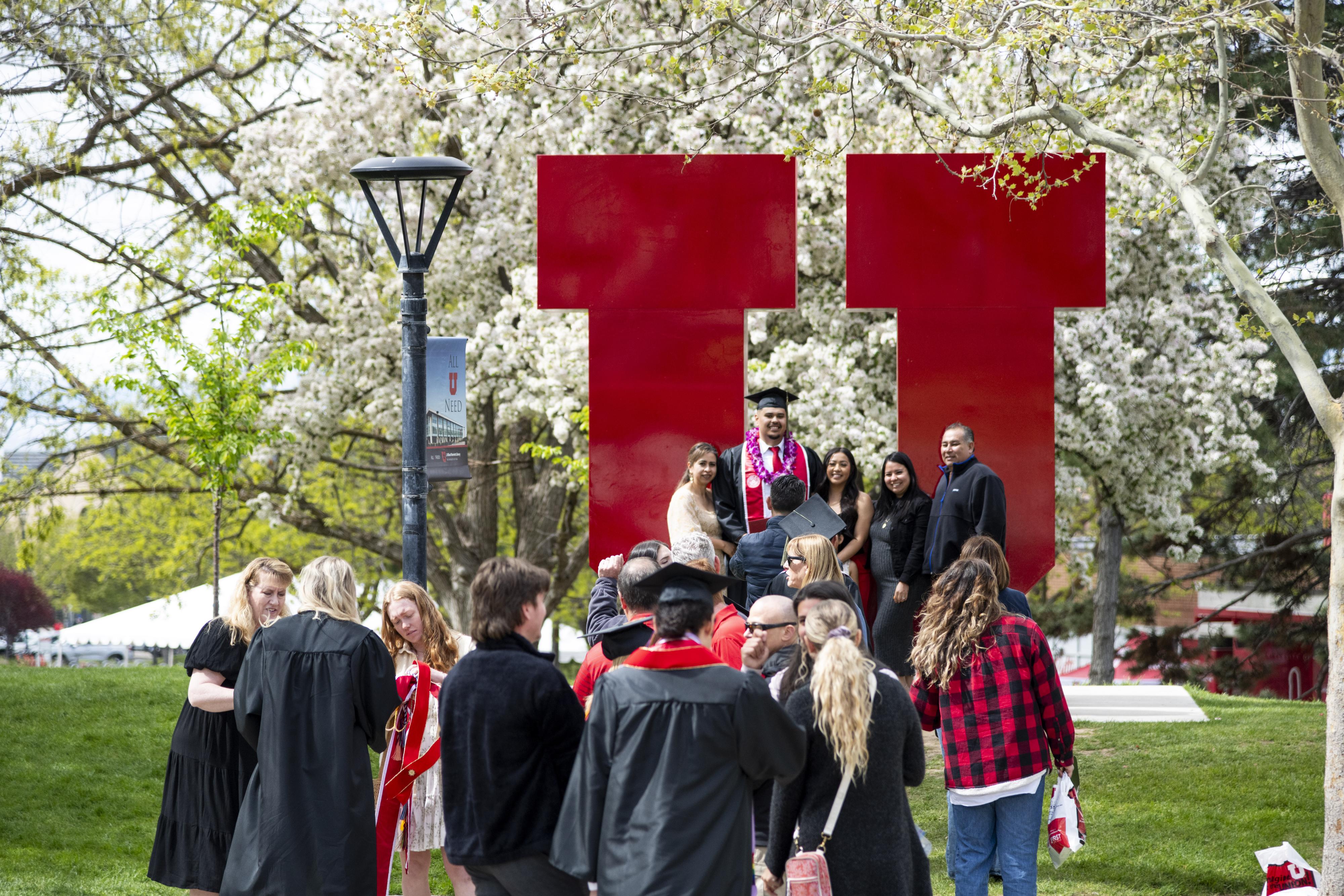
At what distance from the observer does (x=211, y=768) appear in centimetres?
545

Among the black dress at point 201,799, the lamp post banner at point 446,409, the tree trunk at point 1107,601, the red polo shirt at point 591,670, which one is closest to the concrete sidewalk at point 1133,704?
the tree trunk at point 1107,601

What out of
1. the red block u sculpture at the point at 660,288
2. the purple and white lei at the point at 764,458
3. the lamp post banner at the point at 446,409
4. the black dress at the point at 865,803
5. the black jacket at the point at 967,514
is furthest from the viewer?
the red block u sculpture at the point at 660,288

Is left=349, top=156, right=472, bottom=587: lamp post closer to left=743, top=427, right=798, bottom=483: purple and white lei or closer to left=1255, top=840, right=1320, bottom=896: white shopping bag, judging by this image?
left=743, top=427, right=798, bottom=483: purple and white lei

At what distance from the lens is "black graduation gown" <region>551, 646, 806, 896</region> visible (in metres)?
3.86

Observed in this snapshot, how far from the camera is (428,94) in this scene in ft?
26.7

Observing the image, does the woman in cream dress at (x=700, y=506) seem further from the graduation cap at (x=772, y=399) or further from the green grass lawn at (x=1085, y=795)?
the green grass lawn at (x=1085, y=795)

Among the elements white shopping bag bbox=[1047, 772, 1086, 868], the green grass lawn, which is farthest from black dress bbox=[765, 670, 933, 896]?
the green grass lawn

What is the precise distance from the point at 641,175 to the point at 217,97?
10.00m

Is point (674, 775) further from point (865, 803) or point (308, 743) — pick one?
point (308, 743)

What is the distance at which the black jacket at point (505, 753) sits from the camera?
13.6 feet

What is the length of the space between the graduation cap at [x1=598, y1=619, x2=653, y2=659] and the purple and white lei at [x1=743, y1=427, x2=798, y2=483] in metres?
3.86

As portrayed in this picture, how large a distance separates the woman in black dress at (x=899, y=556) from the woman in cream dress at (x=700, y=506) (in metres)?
0.99

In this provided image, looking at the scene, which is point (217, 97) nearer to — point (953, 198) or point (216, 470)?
point (216, 470)

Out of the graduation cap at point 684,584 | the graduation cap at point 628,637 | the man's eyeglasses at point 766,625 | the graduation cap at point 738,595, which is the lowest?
the graduation cap at point 738,595
